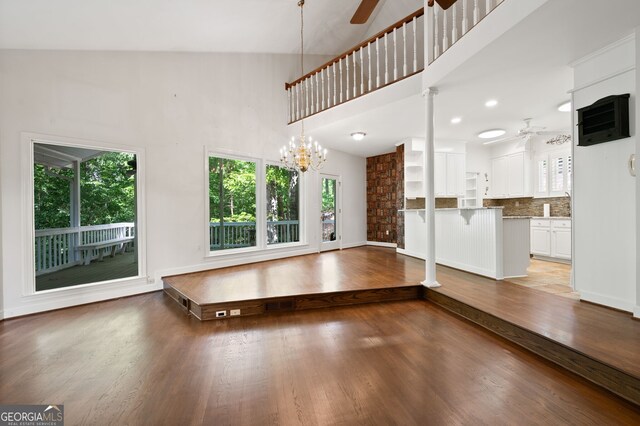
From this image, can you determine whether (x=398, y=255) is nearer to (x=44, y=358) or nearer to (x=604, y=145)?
(x=604, y=145)

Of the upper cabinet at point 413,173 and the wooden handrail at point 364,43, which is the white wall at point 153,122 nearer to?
the wooden handrail at point 364,43

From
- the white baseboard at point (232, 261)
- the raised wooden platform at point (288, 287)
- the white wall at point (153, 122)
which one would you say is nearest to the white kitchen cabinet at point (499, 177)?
the raised wooden platform at point (288, 287)

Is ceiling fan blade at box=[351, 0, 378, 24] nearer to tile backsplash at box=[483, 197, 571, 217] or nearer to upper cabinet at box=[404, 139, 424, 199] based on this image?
upper cabinet at box=[404, 139, 424, 199]

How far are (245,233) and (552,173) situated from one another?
6.90 m

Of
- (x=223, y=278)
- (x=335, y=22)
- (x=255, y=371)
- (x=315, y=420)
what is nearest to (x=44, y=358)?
(x=255, y=371)

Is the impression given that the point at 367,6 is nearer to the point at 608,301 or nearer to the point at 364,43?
the point at 364,43

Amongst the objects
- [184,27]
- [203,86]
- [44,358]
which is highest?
[184,27]

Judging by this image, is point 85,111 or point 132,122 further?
point 132,122

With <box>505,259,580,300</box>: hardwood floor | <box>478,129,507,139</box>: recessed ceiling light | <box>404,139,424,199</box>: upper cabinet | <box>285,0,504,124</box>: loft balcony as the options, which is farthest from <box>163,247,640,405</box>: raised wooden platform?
<box>478,129,507,139</box>: recessed ceiling light

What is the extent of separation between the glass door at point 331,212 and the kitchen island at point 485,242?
3.12 m

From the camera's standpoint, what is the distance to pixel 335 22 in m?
6.13

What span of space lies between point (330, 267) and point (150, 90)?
169 inches

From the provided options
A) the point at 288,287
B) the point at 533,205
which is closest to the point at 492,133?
the point at 533,205

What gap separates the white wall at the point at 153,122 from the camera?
3.36 m
